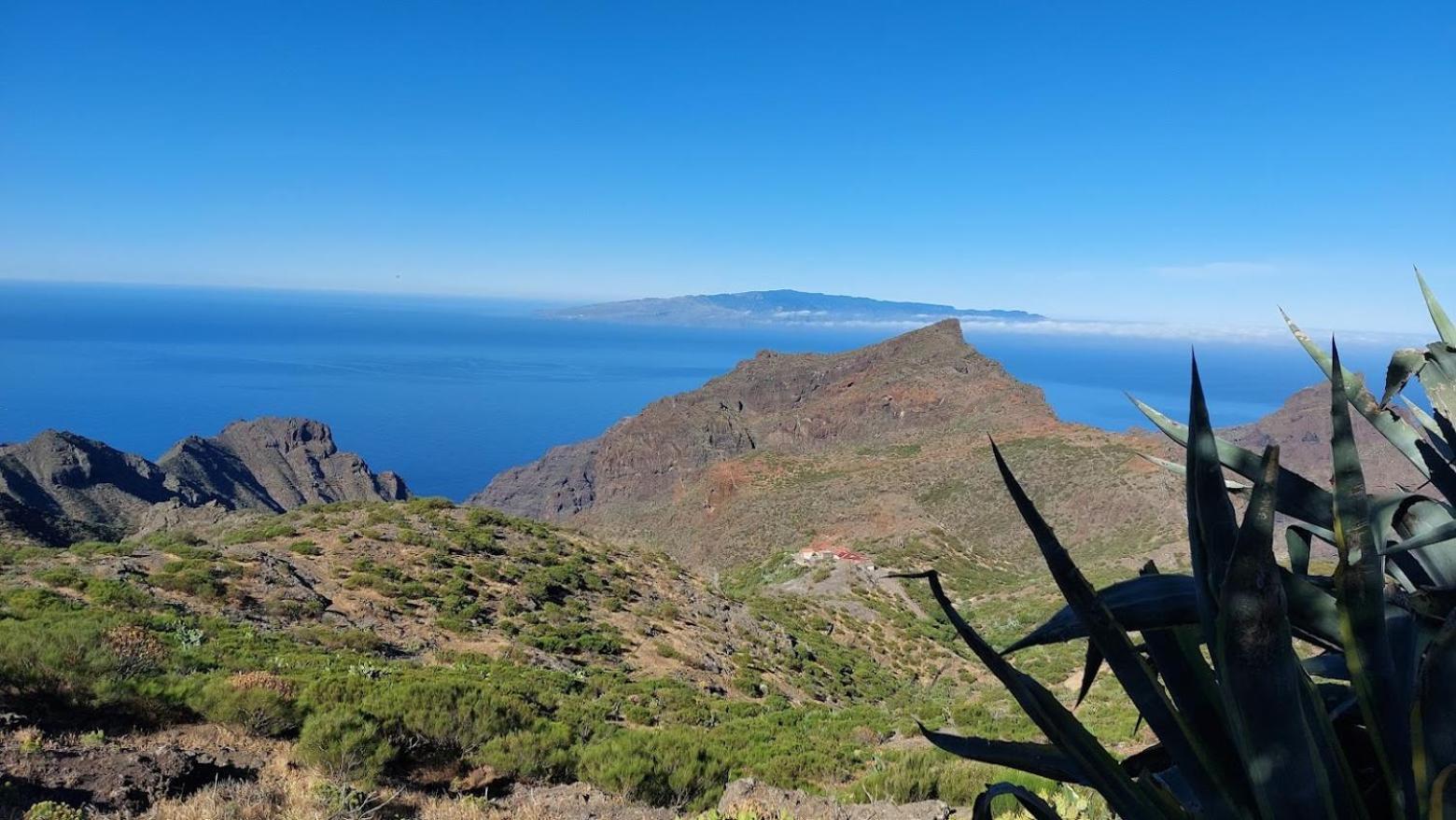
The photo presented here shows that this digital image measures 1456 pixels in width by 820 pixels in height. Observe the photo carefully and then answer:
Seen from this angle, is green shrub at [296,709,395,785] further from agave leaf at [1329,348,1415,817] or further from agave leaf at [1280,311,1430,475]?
agave leaf at [1280,311,1430,475]

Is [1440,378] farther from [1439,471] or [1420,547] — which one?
[1420,547]

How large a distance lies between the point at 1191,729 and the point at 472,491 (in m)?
155

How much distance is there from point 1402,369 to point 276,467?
11241 cm

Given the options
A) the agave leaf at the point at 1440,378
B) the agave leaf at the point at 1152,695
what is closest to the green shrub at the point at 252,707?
the agave leaf at the point at 1152,695

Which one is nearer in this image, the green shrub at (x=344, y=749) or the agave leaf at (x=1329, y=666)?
the agave leaf at (x=1329, y=666)

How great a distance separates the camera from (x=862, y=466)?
183 ft

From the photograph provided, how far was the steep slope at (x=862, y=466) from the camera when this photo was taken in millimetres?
43062

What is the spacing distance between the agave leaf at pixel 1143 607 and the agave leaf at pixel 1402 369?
113 centimetres

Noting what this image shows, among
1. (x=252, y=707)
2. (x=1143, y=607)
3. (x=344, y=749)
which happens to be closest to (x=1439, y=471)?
(x=1143, y=607)

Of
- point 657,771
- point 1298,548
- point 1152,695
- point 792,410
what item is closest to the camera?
point 1152,695

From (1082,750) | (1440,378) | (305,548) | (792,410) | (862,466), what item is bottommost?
(862,466)

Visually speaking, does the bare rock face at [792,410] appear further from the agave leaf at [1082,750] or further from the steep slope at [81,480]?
the agave leaf at [1082,750]

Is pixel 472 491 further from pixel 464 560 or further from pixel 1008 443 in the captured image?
pixel 464 560

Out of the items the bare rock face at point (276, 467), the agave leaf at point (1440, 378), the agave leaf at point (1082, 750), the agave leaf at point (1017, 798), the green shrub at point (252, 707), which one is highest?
the agave leaf at point (1440, 378)
